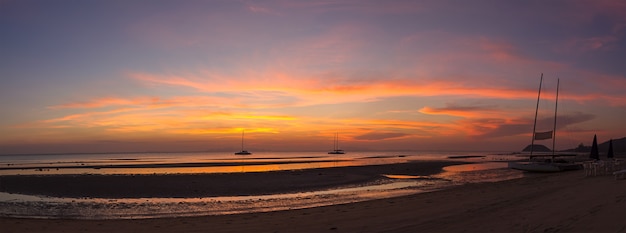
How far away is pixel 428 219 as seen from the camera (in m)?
13.1

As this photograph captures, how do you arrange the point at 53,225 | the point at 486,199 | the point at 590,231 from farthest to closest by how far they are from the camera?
the point at 486,199
the point at 53,225
the point at 590,231

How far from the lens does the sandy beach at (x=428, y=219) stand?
1117cm

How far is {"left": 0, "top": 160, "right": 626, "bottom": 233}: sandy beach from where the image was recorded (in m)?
11.2

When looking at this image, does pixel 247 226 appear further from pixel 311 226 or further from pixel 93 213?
pixel 93 213

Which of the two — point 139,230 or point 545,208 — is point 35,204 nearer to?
point 139,230

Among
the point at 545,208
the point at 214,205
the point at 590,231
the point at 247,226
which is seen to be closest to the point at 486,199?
the point at 545,208

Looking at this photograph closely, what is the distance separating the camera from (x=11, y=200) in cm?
2338

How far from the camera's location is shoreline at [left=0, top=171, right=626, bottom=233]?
1119 cm

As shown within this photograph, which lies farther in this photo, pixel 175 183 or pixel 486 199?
pixel 175 183

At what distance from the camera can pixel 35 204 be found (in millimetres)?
21609

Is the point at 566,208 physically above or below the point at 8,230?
above

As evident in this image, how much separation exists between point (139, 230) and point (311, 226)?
17.5ft

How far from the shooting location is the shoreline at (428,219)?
11188 mm

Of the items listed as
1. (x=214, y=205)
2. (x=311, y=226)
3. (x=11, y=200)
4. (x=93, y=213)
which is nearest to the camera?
(x=311, y=226)
